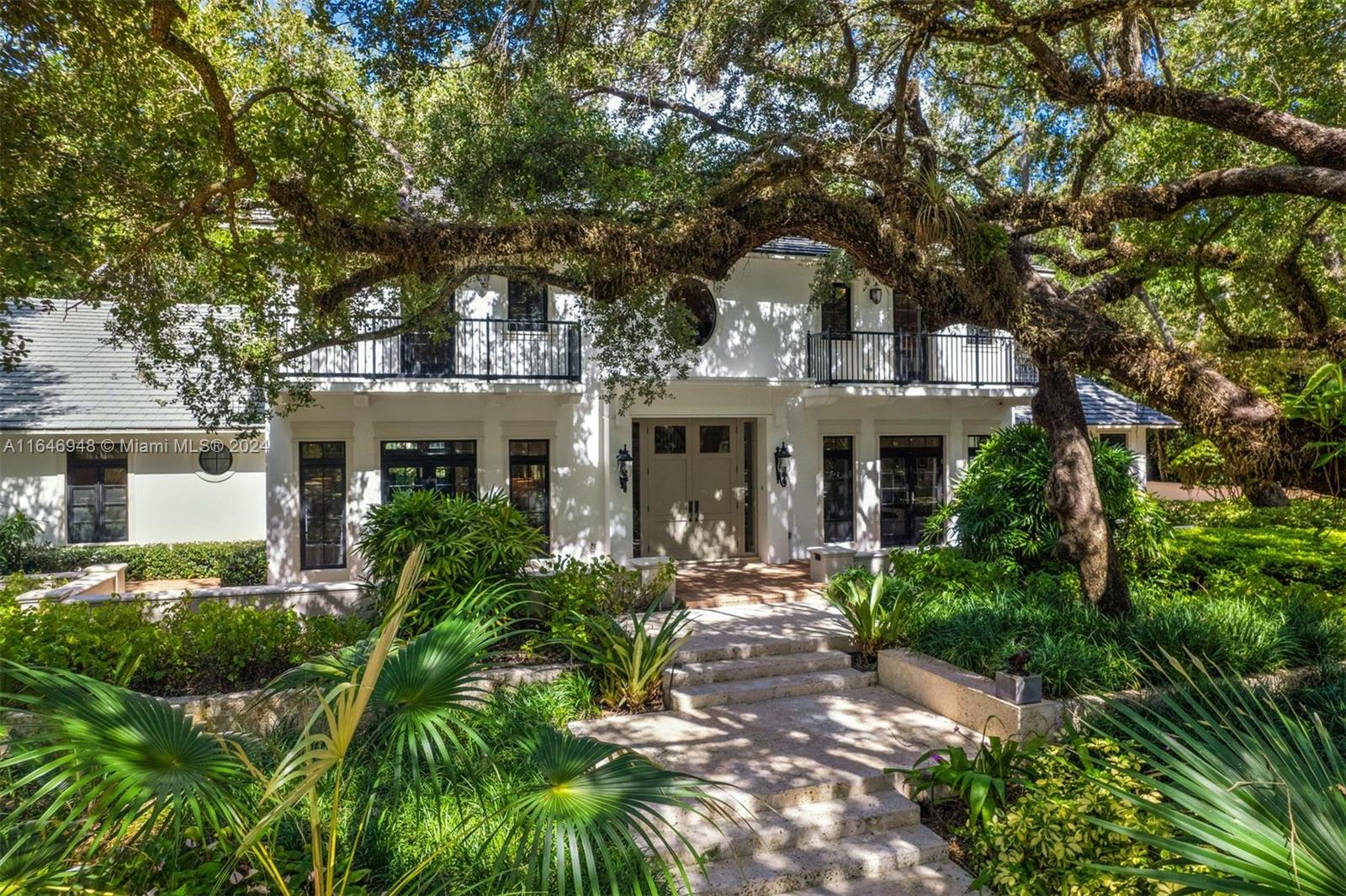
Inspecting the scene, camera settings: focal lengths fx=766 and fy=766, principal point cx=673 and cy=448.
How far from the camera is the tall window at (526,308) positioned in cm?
1363

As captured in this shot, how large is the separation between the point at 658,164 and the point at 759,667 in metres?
5.48

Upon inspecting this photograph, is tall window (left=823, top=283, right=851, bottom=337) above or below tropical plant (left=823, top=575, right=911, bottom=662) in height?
above

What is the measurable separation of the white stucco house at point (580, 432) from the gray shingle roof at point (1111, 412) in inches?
94.6

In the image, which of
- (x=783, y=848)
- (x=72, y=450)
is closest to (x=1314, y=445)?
(x=783, y=848)

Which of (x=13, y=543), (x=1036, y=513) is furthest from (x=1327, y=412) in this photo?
(x=13, y=543)

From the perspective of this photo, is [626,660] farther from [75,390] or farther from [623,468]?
[75,390]

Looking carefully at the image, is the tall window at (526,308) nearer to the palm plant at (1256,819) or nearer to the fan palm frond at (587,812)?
the fan palm frond at (587,812)

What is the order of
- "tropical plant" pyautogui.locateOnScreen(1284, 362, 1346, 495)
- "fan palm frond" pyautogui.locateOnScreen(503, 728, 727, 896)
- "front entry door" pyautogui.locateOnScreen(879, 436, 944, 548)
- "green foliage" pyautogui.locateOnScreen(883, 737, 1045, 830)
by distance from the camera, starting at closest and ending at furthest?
"fan palm frond" pyautogui.locateOnScreen(503, 728, 727, 896), "tropical plant" pyautogui.locateOnScreen(1284, 362, 1346, 495), "green foliage" pyautogui.locateOnScreen(883, 737, 1045, 830), "front entry door" pyautogui.locateOnScreen(879, 436, 944, 548)

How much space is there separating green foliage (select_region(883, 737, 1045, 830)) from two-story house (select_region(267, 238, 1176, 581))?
29.0 ft

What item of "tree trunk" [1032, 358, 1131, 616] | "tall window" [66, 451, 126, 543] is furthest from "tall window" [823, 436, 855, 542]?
"tall window" [66, 451, 126, 543]

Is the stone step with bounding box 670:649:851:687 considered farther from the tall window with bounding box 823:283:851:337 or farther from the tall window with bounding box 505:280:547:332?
the tall window with bounding box 823:283:851:337

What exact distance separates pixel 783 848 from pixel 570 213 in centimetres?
531

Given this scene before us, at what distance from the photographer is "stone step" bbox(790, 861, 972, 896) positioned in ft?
15.0

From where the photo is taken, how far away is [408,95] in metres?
6.95
